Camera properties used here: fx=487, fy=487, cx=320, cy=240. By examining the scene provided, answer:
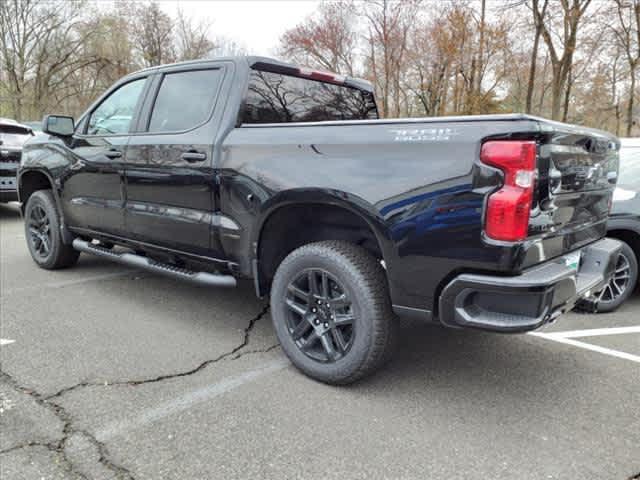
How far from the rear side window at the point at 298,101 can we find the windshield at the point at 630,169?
95.3 inches

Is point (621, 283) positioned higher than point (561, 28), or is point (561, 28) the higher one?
point (561, 28)

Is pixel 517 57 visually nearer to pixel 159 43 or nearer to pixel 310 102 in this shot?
pixel 310 102

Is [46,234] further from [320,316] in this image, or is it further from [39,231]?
[320,316]

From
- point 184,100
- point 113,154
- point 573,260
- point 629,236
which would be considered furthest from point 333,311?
point 629,236

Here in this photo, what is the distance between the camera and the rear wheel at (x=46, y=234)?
489 centimetres

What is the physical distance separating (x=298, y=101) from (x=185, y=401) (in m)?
2.24

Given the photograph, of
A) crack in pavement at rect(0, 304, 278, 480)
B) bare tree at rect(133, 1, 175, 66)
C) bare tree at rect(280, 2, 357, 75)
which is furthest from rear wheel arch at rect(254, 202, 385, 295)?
bare tree at rect(133, 1, 175, 66)

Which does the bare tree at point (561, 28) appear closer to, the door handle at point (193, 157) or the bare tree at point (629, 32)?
the bare tree at point (629, 32)

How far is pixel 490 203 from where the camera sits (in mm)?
2135

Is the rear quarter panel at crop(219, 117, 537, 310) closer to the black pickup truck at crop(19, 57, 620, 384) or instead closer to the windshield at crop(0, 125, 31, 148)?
the black pickup truck at crop(19, 57, 620, 384)

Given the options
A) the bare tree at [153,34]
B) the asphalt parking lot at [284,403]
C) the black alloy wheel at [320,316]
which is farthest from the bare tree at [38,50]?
the black alloy wheel at [320,316]

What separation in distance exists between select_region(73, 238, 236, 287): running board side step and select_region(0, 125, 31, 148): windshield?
4.83 meters

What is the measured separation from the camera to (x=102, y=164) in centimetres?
412

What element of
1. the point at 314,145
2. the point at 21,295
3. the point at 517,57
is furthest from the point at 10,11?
the point at 314,145
